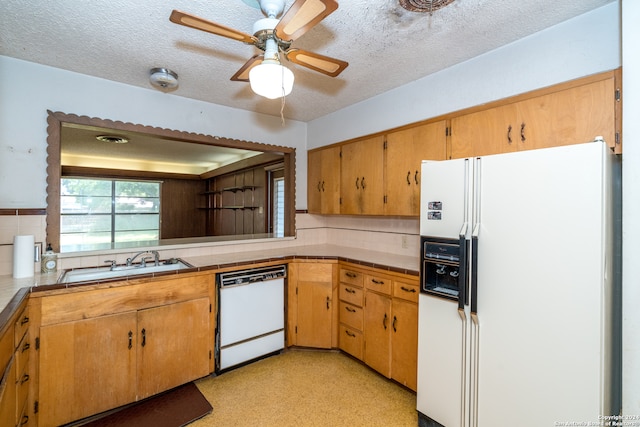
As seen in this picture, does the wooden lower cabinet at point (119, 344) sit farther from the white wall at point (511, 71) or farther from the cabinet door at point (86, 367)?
the white wall at point (511, 71)

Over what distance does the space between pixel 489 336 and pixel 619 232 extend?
83cm

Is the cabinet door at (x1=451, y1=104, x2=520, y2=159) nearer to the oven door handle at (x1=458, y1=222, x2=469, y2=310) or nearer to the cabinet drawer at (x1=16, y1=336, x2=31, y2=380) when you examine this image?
the oven door handle at (x1=458, y1=222, x2=469, y2=310)

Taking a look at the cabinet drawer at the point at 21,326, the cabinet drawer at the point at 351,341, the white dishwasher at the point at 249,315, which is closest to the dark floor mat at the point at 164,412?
the white dishwasher at the point at 249,315

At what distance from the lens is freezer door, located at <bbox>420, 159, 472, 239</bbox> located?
5.48 feet

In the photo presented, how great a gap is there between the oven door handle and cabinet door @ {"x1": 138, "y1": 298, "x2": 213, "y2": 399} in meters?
1.83

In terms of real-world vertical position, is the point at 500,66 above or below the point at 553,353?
above

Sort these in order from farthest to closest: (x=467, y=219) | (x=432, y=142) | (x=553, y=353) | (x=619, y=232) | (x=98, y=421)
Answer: (x=432, y=142) < (x=98, y=421) < (x=467, y=219) < (x=619, y=232) < (x=553, y=353)

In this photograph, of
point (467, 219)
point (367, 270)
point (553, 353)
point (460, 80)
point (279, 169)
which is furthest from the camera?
point (279, 169)

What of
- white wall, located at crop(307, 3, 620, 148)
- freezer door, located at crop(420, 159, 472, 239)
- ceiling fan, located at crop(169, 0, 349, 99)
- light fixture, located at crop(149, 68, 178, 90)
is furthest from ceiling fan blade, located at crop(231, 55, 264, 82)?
white wall, located at crop(307, 3, 620, 148)

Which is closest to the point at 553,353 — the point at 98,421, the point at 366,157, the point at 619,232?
the point at 619,232

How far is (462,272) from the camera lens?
5.30 feet

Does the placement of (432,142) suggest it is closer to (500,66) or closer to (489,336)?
(500,66)

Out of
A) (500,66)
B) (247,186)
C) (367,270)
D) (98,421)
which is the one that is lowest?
(98,421)

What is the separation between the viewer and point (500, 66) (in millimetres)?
1937
